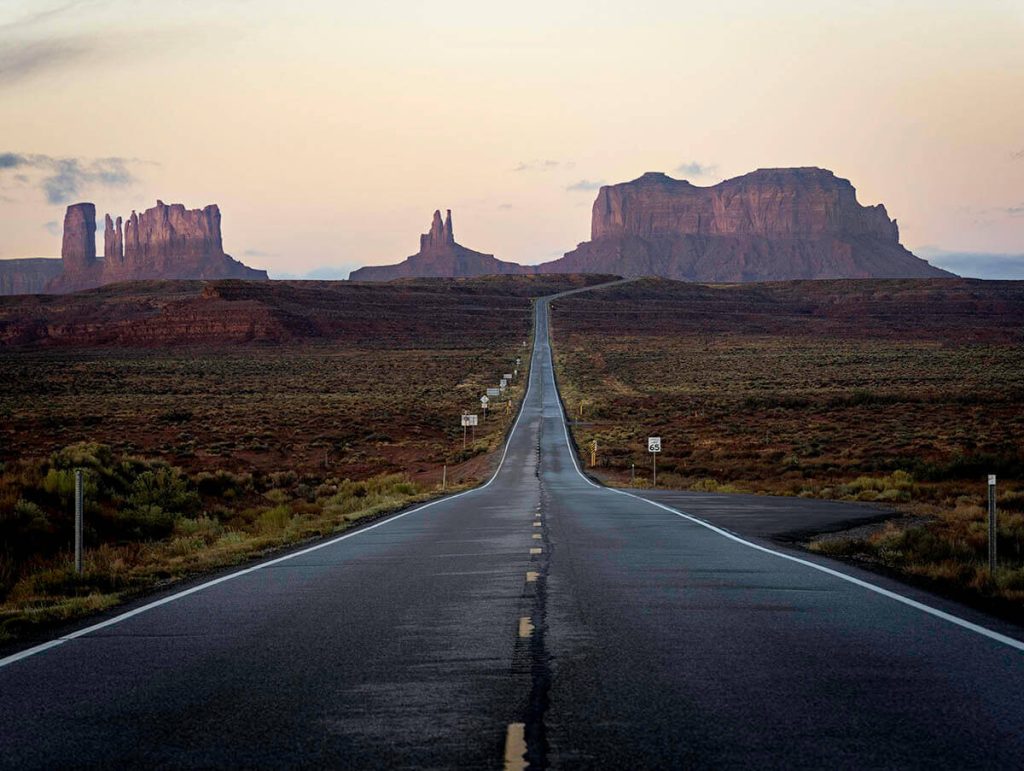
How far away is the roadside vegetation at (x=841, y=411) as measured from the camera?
19536 mm

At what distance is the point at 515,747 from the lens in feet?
18.9

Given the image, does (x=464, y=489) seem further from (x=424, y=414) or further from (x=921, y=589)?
(x=424, y=414)

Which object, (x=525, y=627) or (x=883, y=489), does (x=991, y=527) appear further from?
(x=883, y=489)

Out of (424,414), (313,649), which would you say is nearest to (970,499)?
(313,649)

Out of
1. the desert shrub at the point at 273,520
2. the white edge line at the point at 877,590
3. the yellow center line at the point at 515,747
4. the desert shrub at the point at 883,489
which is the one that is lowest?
the desert shrub at the point at 883,489

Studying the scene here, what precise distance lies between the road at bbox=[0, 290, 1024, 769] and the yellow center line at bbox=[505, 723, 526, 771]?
0.08ft

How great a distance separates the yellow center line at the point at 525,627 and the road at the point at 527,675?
0.06 feet

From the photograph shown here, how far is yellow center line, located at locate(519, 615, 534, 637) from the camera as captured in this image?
9.23 m

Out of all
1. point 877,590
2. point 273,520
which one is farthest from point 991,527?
point 273,520

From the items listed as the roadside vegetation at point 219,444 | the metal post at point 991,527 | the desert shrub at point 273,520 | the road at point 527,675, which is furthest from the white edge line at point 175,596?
the metal post at point 991,527

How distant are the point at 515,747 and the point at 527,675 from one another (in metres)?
1.83

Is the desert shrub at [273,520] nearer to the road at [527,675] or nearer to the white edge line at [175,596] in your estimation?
the white edge line at [175,596]

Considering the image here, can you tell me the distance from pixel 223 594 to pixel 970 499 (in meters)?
22.6

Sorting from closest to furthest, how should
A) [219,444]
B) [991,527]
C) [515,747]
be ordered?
[515,747] → [991,527] → [219,444]
